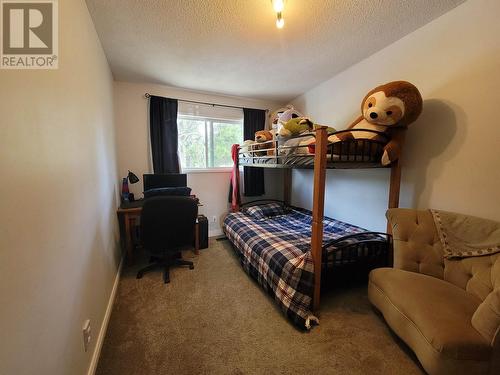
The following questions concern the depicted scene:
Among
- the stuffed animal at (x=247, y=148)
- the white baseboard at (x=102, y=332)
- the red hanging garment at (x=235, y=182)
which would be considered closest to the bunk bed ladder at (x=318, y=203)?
the stuffed animal at (x=247, y=148)

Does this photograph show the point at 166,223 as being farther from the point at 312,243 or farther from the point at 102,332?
the point at 312,243

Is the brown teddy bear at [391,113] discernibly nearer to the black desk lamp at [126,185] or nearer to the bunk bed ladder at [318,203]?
the bunk bed ladder at [318,203]

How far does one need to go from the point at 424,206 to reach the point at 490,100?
0.95 m

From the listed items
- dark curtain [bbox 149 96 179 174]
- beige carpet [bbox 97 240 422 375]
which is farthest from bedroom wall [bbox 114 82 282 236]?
beige carpet [bbox 97 240 422 375]

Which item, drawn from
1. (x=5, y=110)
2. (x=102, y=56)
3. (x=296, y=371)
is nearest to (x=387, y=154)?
(x=296, y=371)

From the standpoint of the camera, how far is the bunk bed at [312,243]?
5.49 feet

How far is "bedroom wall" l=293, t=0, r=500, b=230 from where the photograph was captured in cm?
155

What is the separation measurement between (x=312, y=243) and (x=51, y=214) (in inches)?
66.1

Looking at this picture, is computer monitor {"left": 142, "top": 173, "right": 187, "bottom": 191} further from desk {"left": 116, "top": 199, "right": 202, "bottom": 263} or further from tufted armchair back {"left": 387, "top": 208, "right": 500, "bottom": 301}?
tufted armchair back {"left": 387, "top": 208, "right": 500, "bottom": 301}

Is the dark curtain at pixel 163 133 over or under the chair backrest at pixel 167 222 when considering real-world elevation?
over

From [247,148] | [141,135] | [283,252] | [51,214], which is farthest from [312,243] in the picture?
[141,135]

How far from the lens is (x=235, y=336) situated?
157cm

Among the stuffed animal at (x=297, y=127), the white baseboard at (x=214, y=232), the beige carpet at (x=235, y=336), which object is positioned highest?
the stuffed animal at (x=297, y=127)

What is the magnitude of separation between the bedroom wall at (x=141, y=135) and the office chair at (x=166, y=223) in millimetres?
1244
